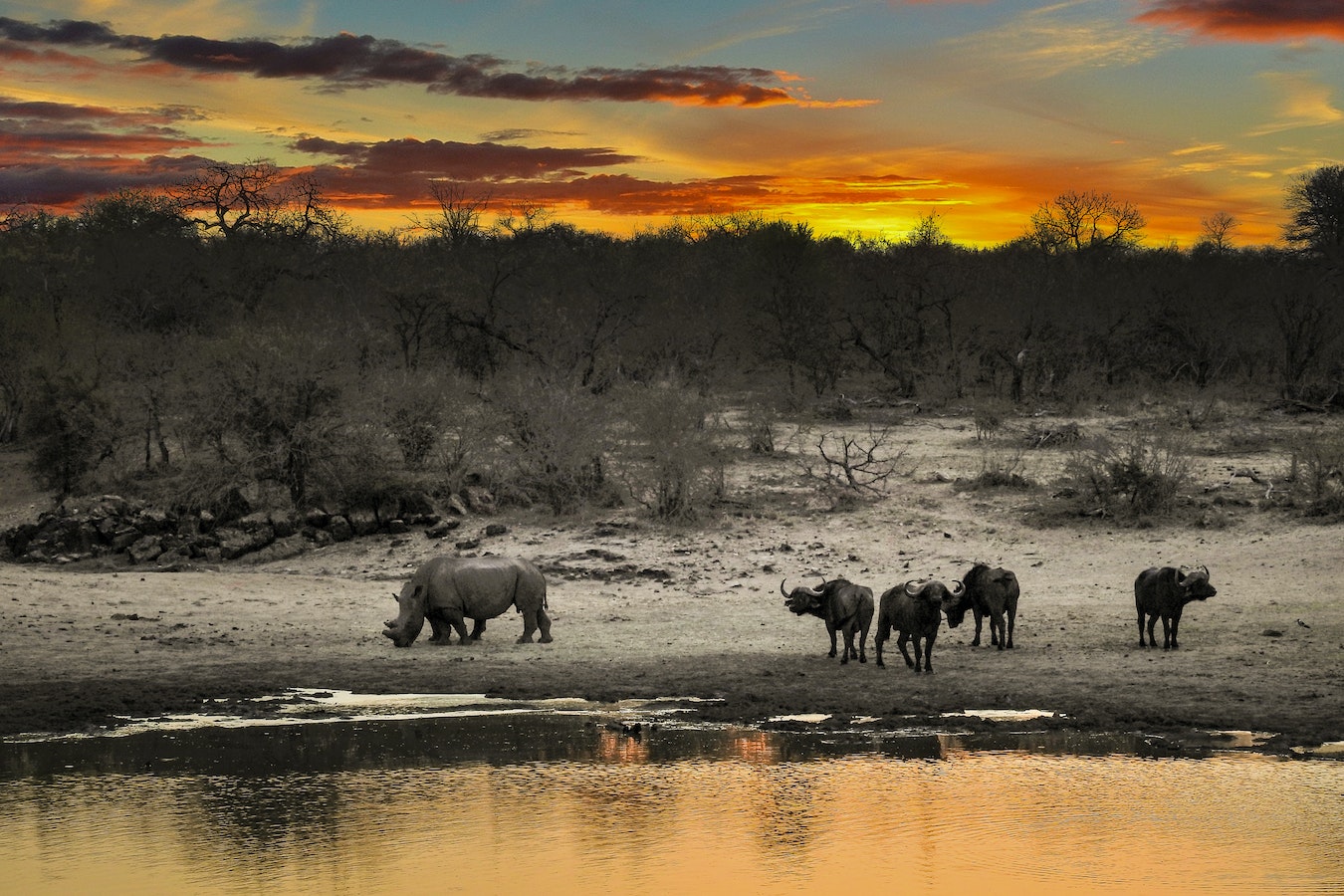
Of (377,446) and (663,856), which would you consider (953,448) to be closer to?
(377,446)

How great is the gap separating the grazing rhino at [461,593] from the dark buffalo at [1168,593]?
606 centimetres

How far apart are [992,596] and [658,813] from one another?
5950 millimetres

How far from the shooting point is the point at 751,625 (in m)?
16.0

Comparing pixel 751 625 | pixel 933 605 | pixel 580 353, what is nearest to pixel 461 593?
pixel 751 625

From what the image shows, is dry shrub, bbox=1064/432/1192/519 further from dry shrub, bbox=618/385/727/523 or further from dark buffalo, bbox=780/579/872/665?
dark buffalo, bbox=780/579/872/665

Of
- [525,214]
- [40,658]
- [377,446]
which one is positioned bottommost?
[40,658]

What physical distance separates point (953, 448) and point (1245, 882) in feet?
67.2

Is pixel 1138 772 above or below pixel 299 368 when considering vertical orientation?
below

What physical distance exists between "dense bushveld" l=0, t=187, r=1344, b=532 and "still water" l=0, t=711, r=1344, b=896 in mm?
11455

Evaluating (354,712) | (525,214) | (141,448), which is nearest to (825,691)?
(354,712)

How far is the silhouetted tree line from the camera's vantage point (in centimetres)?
2441

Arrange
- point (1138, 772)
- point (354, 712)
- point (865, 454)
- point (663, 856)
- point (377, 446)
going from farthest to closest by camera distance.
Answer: point (865, 454) < point (377, 446) < point (354, 712) < point (1138, 772) < point (663, 856)

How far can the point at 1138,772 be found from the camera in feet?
32.2

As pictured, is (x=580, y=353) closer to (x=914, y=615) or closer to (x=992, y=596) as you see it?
(x=992, y=596)
